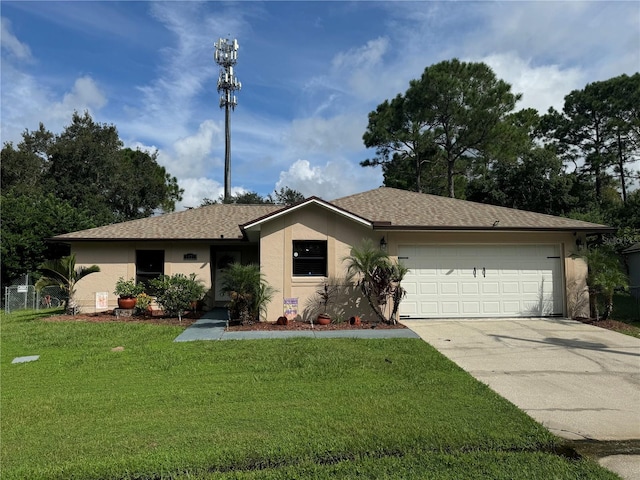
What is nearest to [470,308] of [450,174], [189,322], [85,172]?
[189,322]

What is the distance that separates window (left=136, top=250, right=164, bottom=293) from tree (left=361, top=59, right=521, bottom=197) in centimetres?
1657

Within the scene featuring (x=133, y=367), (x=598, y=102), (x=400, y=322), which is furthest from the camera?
(x=598, y=102)

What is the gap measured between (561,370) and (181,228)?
12573mm

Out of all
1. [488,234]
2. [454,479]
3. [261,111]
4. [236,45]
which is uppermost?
[236,45]

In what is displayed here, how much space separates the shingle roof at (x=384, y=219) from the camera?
12.1 meters

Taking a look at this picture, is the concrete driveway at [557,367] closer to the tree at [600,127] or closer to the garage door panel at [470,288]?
the garage door panel at [470,288]

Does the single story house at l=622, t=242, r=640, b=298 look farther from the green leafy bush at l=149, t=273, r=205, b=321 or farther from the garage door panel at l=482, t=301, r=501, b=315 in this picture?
the green leafy bush at l=149, t=273, r=205, b=321

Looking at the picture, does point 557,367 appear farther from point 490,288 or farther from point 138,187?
point 138,187

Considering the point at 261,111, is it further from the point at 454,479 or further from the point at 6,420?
the point at 454,479

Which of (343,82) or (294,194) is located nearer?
(343,82)

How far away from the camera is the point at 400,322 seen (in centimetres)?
1158

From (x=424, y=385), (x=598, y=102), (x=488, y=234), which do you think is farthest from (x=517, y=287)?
(x=598, y=102)

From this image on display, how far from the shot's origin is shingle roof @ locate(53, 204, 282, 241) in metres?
14.1

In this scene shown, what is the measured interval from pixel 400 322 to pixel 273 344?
4.39 metres
